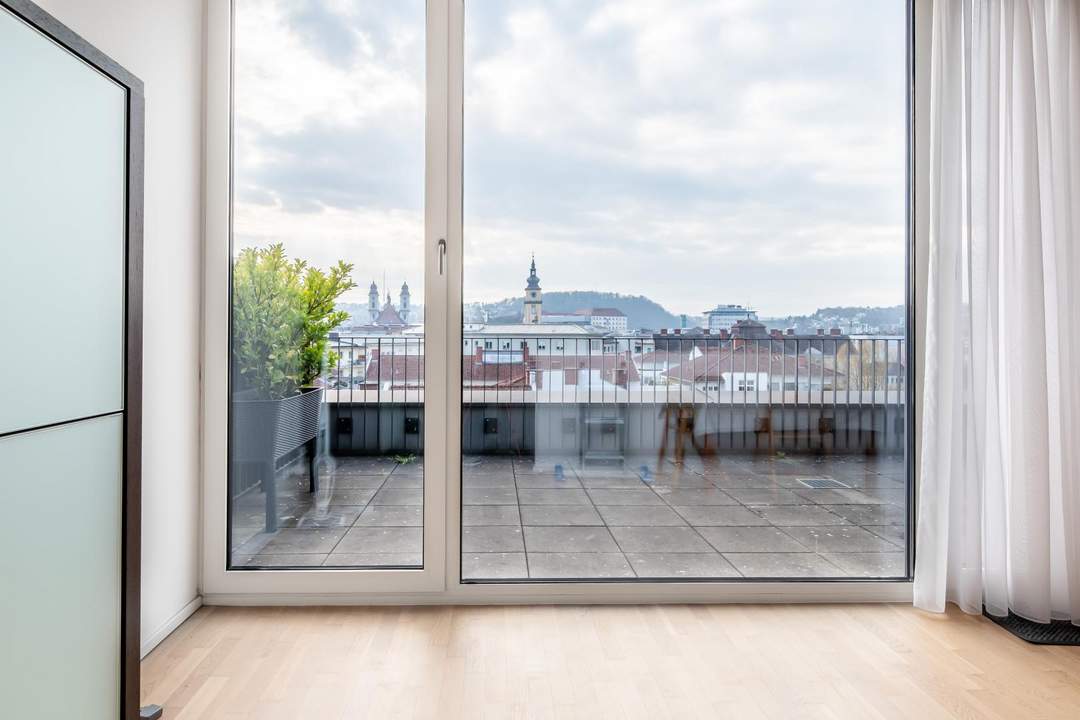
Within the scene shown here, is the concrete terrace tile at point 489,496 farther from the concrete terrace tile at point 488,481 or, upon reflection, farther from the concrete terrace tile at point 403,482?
the concrete terrace tile at point 403,482

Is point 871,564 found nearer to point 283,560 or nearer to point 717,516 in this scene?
point 717,516

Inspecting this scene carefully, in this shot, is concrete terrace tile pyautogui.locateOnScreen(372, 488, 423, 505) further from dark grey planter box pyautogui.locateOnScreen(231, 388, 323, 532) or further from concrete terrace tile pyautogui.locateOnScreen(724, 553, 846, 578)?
concrete terrace tile pyautogui.locateOnScreen(724, 553, 846, 578)

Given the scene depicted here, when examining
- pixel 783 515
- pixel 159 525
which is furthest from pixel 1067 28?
pixel 159 525

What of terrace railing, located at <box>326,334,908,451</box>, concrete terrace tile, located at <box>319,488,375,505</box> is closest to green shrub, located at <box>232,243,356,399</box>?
terrace railing, located at <box>326,334,908,451</box>

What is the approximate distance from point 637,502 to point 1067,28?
7.72ft

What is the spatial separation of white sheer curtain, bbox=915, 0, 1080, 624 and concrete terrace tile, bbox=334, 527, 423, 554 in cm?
192

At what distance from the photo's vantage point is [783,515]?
2.63m

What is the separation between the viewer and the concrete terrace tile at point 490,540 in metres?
2.57

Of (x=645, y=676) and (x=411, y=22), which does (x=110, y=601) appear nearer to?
(x=645, y=676)

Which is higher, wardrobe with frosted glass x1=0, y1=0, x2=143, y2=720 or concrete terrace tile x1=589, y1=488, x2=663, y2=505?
wardrobe with frosted glass x1=0, y1=0, x2=143, y2=720

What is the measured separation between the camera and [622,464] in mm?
2617

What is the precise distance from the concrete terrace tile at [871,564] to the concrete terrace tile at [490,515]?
49.8 inches

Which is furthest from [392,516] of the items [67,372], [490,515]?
[67,372]

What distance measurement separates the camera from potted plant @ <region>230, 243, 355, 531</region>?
8.31ft
